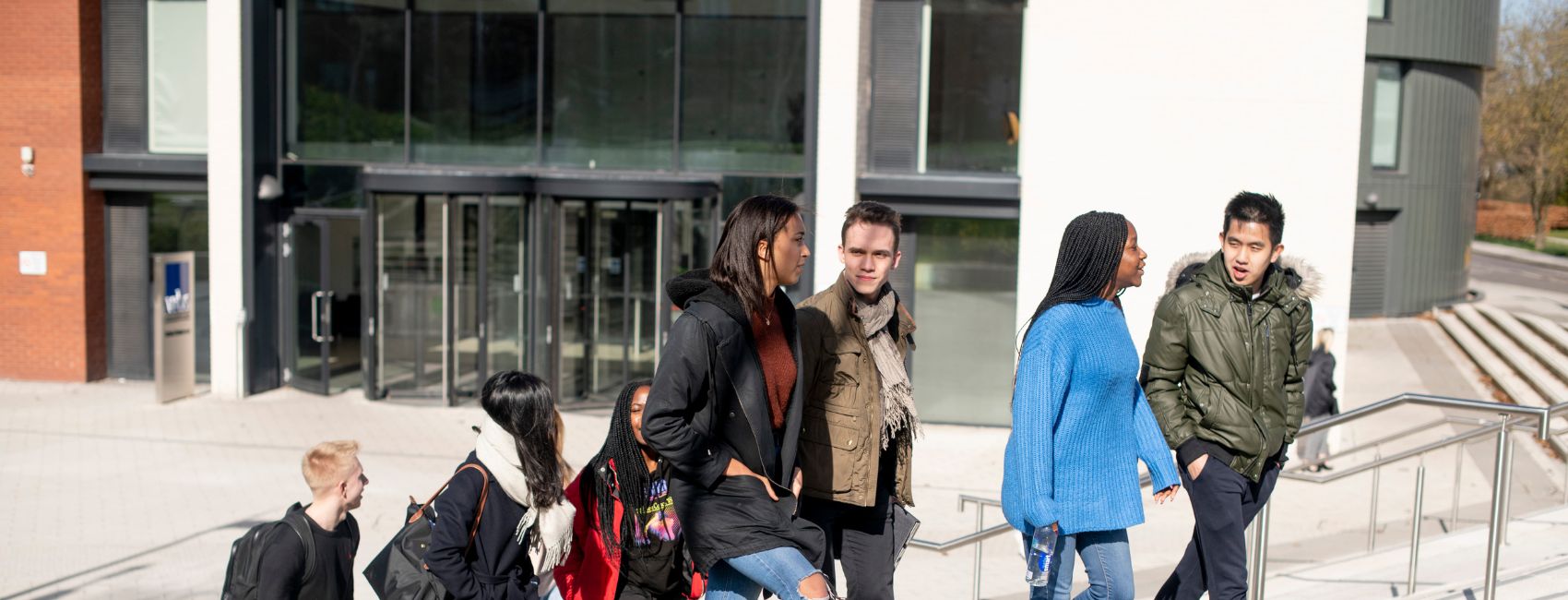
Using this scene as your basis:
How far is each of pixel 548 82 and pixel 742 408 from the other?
41.0 ft

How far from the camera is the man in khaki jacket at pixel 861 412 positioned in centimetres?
432

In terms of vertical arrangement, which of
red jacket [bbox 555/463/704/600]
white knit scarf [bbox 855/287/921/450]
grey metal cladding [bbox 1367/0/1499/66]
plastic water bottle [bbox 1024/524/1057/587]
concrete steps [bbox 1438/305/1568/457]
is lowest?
concrete steps [bbox 1438/305/1568/457]

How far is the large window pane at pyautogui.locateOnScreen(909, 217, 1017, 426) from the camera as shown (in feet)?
47.8

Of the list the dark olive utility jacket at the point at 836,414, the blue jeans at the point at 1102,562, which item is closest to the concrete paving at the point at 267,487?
the blue jeans at the point at 1102,562

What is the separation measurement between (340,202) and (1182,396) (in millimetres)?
12567

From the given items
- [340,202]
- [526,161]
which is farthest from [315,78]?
[526,161]

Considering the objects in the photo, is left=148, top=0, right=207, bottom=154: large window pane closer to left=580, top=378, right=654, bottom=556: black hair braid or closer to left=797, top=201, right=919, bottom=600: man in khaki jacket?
left=580, top=378, right=654, bottom=556: black hair braid

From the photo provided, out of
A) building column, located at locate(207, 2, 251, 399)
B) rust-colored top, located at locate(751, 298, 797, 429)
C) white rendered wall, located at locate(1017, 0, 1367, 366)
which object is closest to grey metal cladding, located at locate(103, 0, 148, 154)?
building column, located at locate(207, 2, 251, 399)

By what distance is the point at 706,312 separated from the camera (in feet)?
12.4

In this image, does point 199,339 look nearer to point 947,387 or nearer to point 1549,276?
point 947,387

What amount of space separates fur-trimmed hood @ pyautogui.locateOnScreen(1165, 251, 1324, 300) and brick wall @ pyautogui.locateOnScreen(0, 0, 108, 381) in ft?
46.0

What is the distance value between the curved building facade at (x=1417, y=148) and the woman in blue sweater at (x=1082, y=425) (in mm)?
21709

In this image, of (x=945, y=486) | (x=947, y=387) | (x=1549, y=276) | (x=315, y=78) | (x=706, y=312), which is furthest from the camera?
(x=1549, y=276)

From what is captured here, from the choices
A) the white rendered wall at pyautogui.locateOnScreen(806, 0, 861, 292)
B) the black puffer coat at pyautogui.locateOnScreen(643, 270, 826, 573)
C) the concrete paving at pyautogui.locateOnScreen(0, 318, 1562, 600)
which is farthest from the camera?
the white rendered wall at pyautogui.locateOnScreen(806, 0, 861, 292)
